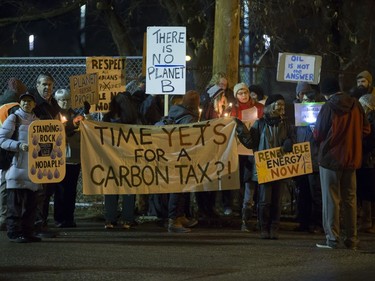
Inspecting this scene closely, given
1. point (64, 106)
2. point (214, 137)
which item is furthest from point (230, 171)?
point (64, 106)

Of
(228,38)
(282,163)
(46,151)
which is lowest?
Result: (282,163)

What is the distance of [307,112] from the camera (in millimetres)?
12016

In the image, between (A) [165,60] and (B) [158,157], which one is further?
(A) [165,60]

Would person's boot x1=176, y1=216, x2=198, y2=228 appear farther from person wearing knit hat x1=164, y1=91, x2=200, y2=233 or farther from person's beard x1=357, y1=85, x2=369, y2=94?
person's beard x1=357, y1=85, x2=369, y2=94

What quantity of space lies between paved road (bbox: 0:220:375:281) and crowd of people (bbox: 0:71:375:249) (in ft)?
1.08

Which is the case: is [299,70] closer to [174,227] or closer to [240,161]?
[240,161]

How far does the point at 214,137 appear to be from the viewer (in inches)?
468

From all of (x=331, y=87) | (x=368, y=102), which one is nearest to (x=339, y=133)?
(x=331, y=87)

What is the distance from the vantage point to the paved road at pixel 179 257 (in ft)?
29.6

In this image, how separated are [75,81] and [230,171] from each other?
2493mm

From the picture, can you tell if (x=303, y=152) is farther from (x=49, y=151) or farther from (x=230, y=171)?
(x=49, y=151)

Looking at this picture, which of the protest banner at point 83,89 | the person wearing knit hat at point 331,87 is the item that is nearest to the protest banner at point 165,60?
the protest banner at point 83,89

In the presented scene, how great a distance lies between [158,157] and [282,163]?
5.40 ft

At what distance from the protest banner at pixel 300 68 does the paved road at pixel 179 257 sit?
2882mm
